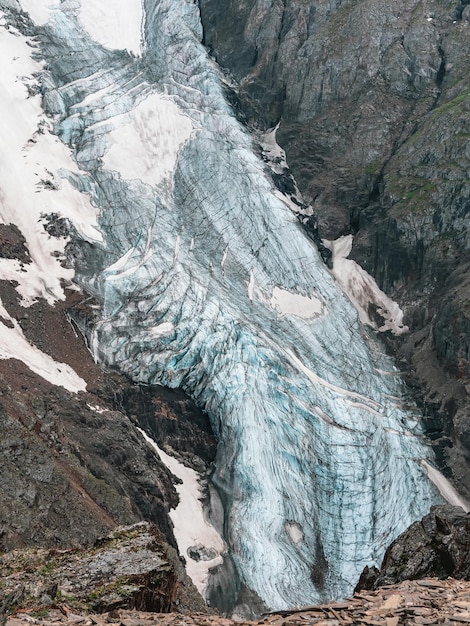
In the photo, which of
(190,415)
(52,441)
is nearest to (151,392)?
(190,415)

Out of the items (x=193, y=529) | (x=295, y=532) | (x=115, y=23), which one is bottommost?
(x=193, y=529)

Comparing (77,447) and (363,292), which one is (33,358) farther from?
(363,292)

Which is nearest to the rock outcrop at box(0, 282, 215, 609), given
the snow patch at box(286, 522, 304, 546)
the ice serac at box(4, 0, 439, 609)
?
the ice serac at box(4, 0, 439, 609)

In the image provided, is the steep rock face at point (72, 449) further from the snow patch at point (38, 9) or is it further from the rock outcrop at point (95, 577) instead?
the snow patch at point (38, 9)

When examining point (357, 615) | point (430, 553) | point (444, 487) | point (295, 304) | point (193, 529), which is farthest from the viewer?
point (295, 304)

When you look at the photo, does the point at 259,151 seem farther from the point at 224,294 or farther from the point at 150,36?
the point at 224,294

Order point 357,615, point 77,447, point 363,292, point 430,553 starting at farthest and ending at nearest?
point 363,292 < point 77,447 < point 430,553 < point 357,615

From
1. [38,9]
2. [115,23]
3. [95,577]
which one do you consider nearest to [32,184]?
[38,9]
